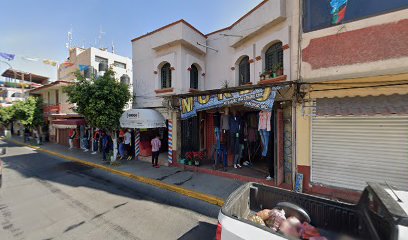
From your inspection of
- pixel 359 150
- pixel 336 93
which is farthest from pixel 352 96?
pixel 359 150

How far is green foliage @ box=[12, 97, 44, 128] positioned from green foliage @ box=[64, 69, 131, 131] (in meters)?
11.3

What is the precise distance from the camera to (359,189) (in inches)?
217

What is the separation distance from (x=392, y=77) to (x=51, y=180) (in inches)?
496

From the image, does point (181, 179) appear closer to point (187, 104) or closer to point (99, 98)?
point (187, 104)

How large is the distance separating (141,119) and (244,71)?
19.2ft

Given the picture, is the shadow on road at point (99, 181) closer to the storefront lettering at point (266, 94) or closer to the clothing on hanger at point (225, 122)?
the clothing on hanger at point (225, 122)

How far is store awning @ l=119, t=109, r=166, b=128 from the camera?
31.6 ft

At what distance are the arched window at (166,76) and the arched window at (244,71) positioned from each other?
13.1ft

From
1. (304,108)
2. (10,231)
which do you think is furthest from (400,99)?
(10,231)

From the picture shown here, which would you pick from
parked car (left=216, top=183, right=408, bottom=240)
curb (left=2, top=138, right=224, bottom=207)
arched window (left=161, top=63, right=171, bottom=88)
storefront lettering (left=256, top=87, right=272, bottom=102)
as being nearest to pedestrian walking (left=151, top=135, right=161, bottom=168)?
curb (left=2, top=138, right=224, bottom=207)

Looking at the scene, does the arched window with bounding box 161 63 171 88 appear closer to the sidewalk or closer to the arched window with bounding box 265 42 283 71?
the sidewalk

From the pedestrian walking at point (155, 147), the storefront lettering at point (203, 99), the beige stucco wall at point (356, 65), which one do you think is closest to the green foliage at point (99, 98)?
the pedestrian walking at point (155, 147)

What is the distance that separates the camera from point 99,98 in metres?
9.75

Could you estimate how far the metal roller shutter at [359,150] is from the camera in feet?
16.6
